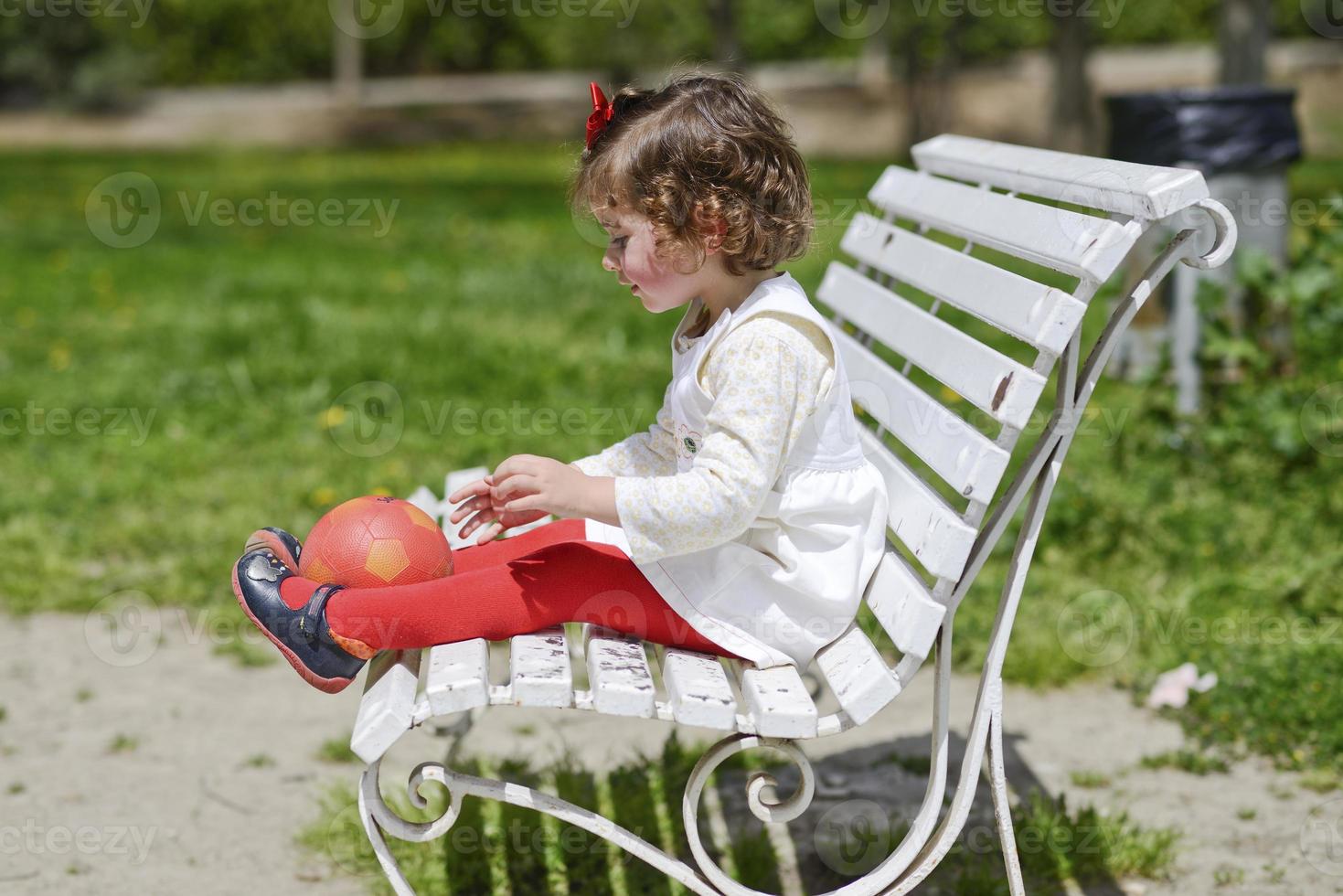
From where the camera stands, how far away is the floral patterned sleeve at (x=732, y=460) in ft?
6.74

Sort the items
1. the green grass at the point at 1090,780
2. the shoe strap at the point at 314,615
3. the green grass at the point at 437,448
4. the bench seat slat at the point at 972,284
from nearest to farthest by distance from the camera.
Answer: the bench seat slat at the point at 972,284, the shoe strap at the point at 314,615, the green grass at the point at 1090,780, the green grass at the point at 437,448

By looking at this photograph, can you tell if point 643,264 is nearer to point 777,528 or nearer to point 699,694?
point 777,528

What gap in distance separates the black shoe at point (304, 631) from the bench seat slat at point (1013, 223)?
4.07 ft

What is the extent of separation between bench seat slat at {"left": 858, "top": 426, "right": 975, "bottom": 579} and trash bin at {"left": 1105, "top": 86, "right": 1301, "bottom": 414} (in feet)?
8.32

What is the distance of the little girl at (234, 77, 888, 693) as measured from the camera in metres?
2.11

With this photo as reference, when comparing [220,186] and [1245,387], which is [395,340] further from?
[220,186]

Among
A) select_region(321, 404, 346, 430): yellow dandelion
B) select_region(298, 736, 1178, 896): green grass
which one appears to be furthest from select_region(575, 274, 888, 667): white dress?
select_region(321, 404, 346, 430): yellow dandelion

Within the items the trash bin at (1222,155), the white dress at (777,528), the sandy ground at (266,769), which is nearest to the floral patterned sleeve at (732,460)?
the white dress at (777,528)

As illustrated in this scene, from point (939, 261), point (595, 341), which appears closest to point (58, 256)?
point (595, 341)

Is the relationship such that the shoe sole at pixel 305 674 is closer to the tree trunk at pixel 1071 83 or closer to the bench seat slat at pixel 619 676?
the bench seat slat at pixel 619 676

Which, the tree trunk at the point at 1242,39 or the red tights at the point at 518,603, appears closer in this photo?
the red tights at the point at 518,603

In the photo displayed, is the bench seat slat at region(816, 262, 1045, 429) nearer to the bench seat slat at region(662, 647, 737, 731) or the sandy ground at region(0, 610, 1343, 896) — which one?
the bench seat slat at region(662, 647, 737, 731)

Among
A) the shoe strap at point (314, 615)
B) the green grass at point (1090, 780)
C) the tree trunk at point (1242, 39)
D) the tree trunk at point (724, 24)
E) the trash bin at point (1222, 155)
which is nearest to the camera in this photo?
the shoe strap at point (314, 615)

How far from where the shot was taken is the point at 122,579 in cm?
399
